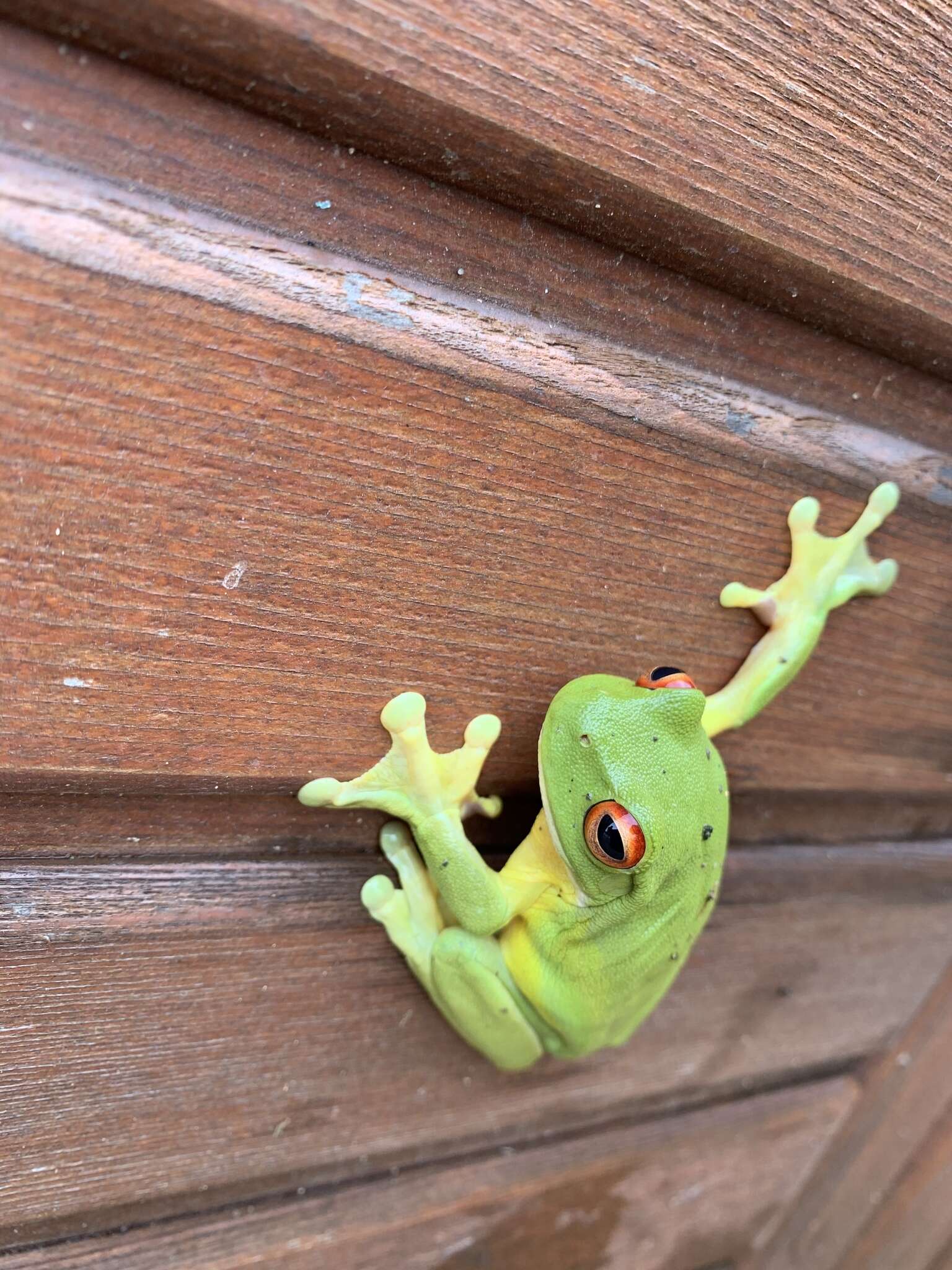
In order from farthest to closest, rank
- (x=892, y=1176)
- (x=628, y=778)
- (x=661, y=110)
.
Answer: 1. (x=892, y=1176)
2. (x=628, y=778)
3. (x=661, y=110)

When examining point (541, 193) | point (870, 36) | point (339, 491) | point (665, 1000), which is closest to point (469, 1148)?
point (665, 1000)

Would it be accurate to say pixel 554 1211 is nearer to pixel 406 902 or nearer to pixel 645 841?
pixel 406 902

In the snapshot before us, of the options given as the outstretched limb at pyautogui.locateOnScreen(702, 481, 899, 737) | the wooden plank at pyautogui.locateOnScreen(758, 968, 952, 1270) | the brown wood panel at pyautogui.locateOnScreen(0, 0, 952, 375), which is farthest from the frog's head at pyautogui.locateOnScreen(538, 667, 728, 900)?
the wooden plank at pyautogui.locateOnScreen(758, 968, 952, 1270)

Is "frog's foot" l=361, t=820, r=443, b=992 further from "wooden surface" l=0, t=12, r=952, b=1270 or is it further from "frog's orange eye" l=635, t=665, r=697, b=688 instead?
"frog's orange eye" l=635, t=665, r=697, b=688

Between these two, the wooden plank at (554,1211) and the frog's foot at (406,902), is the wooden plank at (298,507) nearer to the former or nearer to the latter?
the frog's foot at (406,902)

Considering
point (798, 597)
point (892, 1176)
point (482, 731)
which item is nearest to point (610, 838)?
point (482, 731)

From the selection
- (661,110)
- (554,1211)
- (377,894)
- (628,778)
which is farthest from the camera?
(554,1211)
